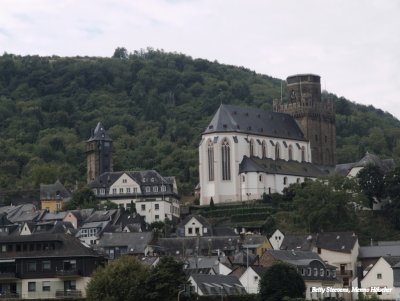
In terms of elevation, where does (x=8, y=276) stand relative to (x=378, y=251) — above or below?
below

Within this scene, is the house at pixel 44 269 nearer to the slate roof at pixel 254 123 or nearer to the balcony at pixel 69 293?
the balcony at pixel 69 293

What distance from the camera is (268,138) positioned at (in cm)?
16238

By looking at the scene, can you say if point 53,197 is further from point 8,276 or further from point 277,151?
point 8,276

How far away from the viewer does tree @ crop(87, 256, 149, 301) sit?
276 feet

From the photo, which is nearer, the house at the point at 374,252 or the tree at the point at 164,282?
the tree at the point at 164,282

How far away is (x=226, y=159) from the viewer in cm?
15488

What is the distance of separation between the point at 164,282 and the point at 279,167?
74.0m

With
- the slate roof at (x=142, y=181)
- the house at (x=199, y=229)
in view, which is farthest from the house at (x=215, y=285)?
Answer: the slate roof at (x=142, y=181)

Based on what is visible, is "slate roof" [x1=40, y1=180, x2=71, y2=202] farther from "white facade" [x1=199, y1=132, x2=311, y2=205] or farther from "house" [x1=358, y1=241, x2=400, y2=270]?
"house" [x1=358, y1=241, x2=400, y2=270]

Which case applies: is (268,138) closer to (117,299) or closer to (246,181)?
(246,181)

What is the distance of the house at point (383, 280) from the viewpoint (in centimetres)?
9850

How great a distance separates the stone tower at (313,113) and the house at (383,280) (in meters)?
64.6

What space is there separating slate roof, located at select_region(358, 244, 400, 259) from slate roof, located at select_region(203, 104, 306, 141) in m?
41.3

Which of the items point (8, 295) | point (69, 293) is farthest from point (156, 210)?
point (8, 295)
